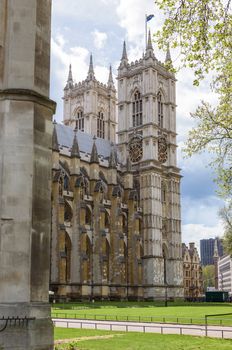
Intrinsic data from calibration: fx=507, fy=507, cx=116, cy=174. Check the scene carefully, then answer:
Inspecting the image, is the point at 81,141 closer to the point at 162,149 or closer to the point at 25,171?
the point at 162,149

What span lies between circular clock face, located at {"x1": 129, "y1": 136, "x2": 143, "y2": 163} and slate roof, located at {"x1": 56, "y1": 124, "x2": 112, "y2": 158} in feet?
13.3

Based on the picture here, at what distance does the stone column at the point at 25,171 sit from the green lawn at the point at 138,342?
5.12 meters

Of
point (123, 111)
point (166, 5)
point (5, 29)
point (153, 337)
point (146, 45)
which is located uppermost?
point (146, 45)

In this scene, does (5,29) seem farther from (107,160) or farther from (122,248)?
(107,160)

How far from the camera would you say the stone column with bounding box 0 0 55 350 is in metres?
12.4

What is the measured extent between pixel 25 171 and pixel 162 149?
6644cm

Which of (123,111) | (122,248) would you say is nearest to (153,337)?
(122,248)

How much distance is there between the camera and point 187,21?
47.5ft

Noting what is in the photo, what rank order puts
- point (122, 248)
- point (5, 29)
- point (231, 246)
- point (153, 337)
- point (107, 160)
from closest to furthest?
1. point (5, 29)
2. point (153, 337)
3. point (231, 246)
4. point (122, 248)
5. point (107, 160)

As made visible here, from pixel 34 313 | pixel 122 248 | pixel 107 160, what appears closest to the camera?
pixel 34 313

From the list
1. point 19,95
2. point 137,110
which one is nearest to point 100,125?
point 137,110

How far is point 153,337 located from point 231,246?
124 feet

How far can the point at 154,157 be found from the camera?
247 ft

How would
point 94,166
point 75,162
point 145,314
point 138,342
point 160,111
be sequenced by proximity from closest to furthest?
point 138,342 < point 145,314 < point 75,162 < point 94,166 < point 160,111
